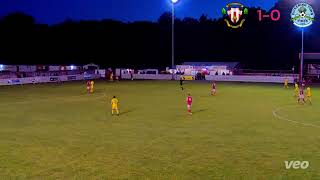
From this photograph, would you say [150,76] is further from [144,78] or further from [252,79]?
[252,79]

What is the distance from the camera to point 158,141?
69.5 ft

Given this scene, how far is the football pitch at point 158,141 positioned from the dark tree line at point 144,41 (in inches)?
2655

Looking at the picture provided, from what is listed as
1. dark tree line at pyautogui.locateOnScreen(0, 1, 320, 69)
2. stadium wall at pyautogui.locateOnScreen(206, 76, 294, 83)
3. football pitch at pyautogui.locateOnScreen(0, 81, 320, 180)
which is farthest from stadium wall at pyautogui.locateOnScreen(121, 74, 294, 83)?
football pitch at pyautogui.locateOnScreen(0, 81, 320, 180)

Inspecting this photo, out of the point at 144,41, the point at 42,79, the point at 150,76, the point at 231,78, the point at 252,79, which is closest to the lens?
the point at 42,79

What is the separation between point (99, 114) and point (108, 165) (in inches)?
568

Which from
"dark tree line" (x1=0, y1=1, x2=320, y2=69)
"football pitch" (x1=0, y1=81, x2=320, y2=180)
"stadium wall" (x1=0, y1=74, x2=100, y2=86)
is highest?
"dark tree line" (x1=0, y1=1, x2=320, y2=69)

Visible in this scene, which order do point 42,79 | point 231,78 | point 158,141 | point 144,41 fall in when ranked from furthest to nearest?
point 144,41
point 231,78
point 42,79
point 158,141

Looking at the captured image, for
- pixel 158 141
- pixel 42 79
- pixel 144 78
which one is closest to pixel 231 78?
pixel 144 78

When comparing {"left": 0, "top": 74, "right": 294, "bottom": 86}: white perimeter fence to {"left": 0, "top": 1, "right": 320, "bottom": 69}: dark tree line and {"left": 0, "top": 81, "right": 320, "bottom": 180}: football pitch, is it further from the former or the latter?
{"left": 0, "top": 81, "right": 320, "bottom": 180}: football pitch

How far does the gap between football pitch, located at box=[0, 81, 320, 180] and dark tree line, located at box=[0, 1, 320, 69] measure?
6743cm

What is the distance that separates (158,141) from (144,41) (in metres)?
94.6

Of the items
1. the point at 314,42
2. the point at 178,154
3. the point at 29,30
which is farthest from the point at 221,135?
the point at 29,30

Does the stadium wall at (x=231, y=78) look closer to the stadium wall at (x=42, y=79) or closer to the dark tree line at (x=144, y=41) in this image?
the stadium wall at (x=42, y=79)

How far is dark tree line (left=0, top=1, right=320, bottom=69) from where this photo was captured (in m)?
101
